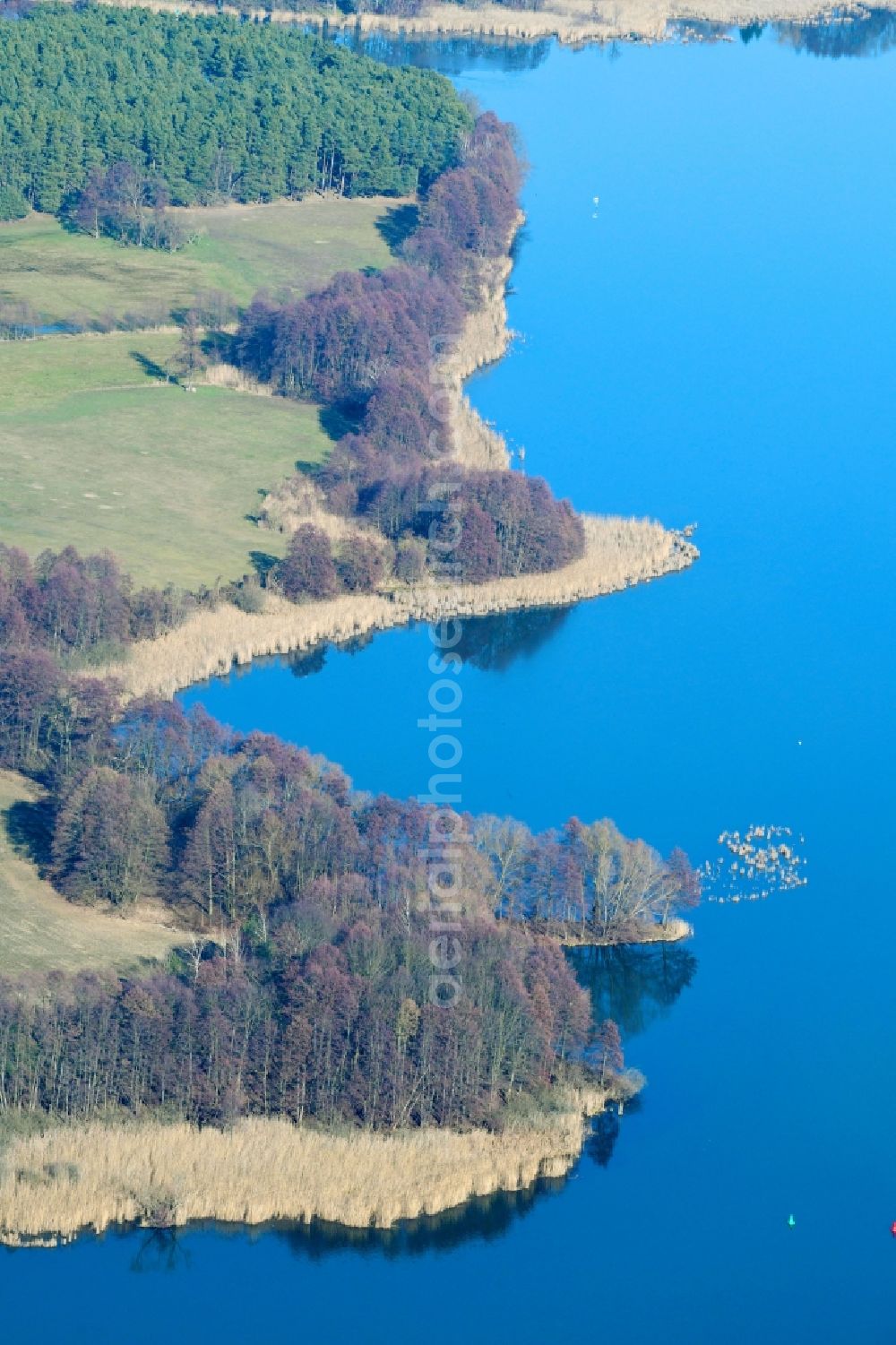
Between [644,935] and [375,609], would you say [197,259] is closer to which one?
[375,609]

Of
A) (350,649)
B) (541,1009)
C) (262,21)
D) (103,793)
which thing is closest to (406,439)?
(350,649)

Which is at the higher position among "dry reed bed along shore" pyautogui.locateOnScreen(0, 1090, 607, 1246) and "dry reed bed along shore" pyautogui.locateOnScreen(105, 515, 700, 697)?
"dry reed bed along shore" pyautogui.locateOnScreen(105, 515, 700, 697)

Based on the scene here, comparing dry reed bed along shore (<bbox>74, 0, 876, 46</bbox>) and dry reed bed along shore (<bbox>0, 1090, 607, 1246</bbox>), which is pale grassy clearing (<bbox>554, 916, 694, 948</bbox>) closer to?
dry reed bed along shore (<bbox>0, 1090, 607, 1246</bbox>)

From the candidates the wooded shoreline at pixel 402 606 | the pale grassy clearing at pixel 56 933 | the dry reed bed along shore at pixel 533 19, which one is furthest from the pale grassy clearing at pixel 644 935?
the dry reed bed along shore at pixel 533 19

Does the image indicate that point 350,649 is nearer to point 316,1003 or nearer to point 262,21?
point 316,1003

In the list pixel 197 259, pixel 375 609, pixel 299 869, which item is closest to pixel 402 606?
pixel 375 609

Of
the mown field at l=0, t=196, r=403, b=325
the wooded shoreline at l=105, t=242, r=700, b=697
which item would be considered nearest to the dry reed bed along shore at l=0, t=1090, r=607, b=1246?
the wooded shoreline at l=105, t=242, r=700, b=697

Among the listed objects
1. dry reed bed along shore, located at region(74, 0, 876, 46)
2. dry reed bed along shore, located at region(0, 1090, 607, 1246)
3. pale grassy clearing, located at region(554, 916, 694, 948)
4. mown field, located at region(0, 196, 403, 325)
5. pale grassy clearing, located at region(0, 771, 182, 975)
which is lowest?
dry reed bed along shore, located at region(0, 1090, 607, 1246)

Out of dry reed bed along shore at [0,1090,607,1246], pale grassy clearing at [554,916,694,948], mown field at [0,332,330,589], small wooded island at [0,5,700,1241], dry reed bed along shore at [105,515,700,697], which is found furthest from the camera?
mown field at [0,332,330,589]
